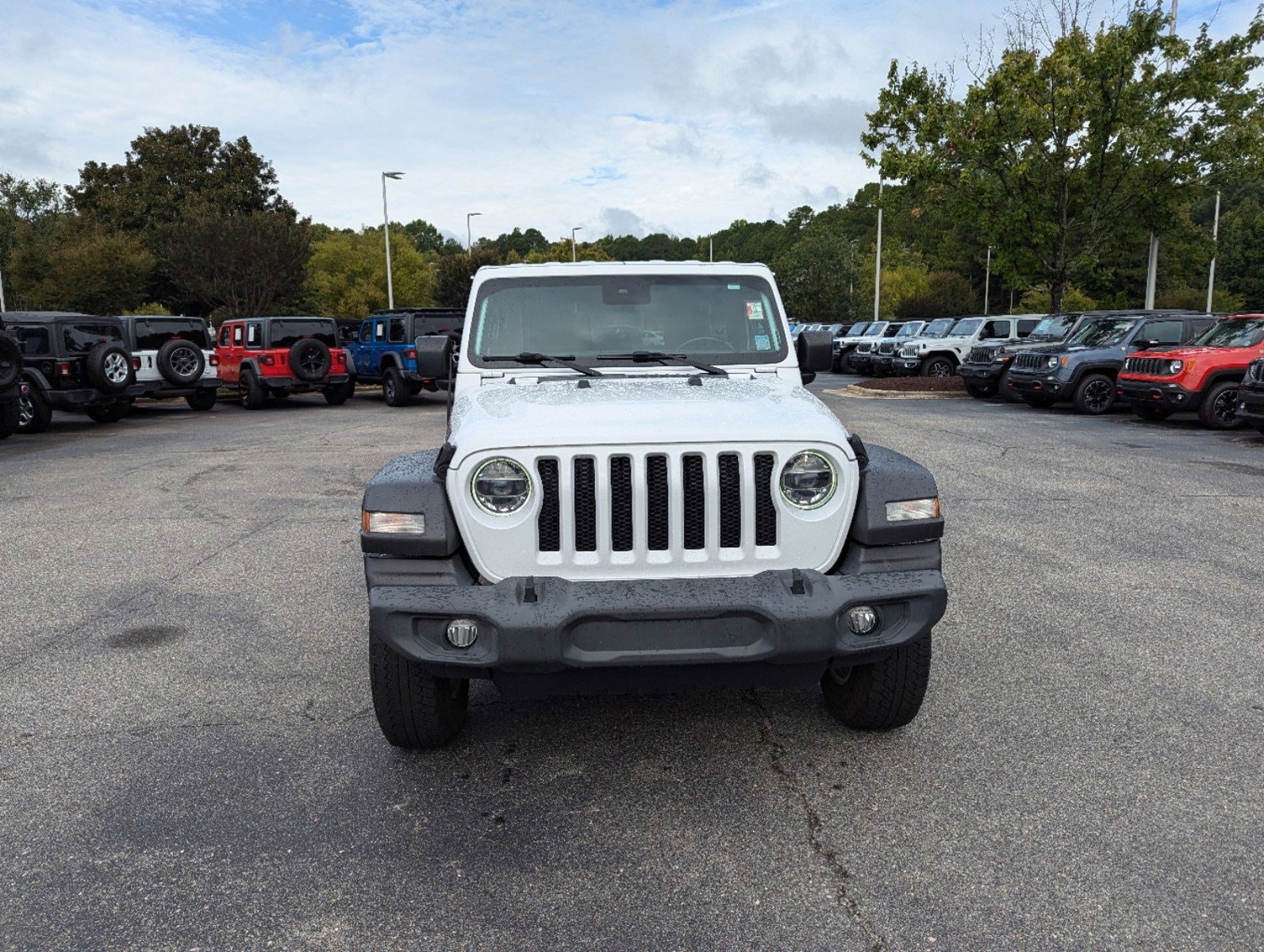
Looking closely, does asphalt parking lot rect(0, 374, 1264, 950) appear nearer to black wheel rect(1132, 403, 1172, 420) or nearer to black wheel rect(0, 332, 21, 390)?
black wheel rect(0, 332, 21, 390)

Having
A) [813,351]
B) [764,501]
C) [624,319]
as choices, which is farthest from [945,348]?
[764,501]

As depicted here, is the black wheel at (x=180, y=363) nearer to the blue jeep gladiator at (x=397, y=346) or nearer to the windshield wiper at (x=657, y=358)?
the blue jeep gladiator at (x=397, y=346)

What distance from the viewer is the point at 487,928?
265 cm

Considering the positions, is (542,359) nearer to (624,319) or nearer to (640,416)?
(624,319)

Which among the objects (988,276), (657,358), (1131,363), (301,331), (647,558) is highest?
(988,276)

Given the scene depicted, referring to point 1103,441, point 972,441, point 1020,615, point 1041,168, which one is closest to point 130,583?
point 1020,615

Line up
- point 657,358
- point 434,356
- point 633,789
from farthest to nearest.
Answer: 1. point 434,356
2. point 657,358
3. point 633,789

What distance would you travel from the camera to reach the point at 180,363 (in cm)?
1767

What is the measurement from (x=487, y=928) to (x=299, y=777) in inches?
47.7

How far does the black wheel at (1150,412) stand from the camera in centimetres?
1464

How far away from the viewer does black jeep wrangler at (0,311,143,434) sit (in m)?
15.2

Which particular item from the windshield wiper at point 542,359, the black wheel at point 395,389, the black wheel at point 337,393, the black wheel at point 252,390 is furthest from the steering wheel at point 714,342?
the black wheel at point 337,393

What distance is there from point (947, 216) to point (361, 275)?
3597 cm

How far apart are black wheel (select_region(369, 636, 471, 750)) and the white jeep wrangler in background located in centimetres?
1545
